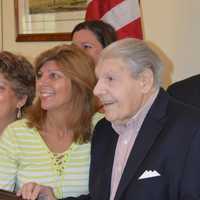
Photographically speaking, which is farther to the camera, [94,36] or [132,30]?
[132,30]

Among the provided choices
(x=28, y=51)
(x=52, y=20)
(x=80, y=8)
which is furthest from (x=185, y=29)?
(x=28, y=51)

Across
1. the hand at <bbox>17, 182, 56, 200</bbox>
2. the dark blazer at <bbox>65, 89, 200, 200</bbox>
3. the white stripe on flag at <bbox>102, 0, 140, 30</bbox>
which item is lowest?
the hand at <bbox>17, 182, 56, 200</bbox>

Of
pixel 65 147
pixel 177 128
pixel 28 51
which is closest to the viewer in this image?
pixel 177 128

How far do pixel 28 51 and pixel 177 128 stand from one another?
7.62 ft

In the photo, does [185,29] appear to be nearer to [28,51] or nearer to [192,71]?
[192,71]

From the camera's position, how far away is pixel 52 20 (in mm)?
3553

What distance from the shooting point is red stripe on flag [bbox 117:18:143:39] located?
2961mm

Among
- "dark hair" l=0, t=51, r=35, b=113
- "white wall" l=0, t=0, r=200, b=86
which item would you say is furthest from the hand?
"white wall" l=0, t=0, r=200, b=86

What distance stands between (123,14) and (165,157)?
1.64 m

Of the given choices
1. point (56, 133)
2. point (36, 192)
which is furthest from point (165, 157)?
point (56, 133)

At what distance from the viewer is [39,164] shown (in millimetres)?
1911

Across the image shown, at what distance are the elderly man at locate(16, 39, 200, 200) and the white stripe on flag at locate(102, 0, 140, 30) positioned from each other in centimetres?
135

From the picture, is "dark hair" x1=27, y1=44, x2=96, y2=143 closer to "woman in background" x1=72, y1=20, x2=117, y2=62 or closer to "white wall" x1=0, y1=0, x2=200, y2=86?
"woman in background" x1=72, y1=20, x2=117, y2=62

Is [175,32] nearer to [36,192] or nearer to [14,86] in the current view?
[14,86]
